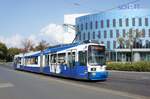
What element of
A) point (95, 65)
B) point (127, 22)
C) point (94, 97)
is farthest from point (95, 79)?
point (127, 22)

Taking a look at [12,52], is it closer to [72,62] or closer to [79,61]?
[72,62]

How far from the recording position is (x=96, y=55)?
77.5 ft

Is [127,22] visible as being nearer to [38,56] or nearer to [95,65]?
[38,56]

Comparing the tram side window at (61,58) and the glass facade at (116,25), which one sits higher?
the glass facade at (116,25)

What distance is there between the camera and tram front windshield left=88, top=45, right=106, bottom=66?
76.8 ft

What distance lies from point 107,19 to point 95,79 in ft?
231

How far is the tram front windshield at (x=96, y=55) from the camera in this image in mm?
23420

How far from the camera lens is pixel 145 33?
89625mm

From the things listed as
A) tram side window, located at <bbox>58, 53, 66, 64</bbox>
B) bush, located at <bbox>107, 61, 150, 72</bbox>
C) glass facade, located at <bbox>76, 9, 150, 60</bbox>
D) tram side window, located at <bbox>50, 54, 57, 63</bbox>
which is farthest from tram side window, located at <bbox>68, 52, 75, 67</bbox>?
glass facade, located at <bbox>76, 9, 150, 60</bbox>

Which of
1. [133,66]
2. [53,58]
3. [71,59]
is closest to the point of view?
[71,59]

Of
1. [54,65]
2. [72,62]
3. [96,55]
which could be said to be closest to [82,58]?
[96,55]

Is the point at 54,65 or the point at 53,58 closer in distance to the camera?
the point at 54,65

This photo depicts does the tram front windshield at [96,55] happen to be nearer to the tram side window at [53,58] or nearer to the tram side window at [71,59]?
the tram side window at [71,59]

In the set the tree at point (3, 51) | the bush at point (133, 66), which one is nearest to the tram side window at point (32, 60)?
the bush at point (133, 66)
